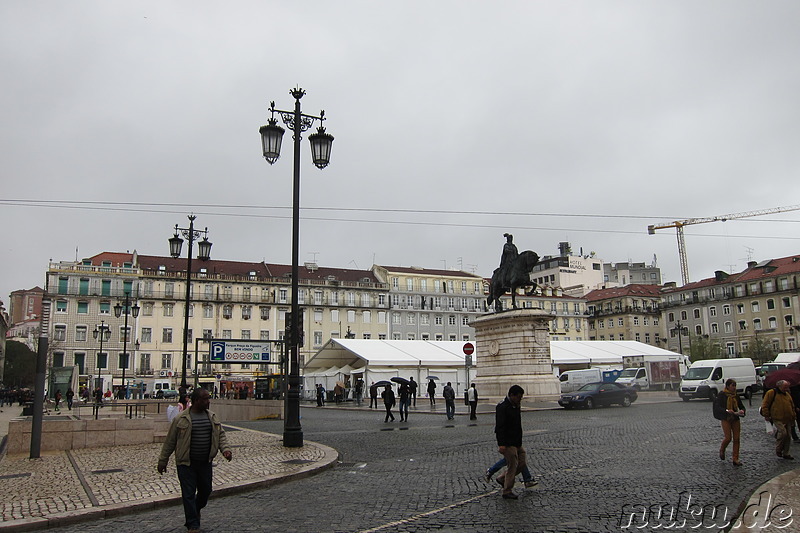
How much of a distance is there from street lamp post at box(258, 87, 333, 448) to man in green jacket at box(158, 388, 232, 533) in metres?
7.31

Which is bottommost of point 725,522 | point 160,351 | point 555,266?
point 725,522

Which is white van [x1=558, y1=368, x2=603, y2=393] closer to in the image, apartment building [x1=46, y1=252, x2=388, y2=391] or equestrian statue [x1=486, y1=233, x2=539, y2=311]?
equestrian statue [x1=486, y1=233, x2=539, y2=311]

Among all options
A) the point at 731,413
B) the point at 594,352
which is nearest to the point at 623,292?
the point at 594,352

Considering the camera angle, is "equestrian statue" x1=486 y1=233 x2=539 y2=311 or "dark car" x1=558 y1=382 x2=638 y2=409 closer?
"dark car" x1=558 y1=382 x2=638 y2=409

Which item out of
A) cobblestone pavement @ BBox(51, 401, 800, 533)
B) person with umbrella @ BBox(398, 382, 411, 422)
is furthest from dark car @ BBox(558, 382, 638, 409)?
cobblestone pavement @ BBox(51, 401, 800, 533)

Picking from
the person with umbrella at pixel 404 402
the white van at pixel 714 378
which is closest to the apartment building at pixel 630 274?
the white van at pixel 714 378

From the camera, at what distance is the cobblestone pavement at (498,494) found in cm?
783

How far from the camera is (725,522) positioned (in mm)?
7570

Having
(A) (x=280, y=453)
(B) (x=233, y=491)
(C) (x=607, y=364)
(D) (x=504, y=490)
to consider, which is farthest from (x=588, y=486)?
(C) (x=607, y=364)

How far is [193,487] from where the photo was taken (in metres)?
7.32

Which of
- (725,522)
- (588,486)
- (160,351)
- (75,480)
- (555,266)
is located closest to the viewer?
(725,522)

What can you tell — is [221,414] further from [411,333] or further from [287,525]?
[411,333]

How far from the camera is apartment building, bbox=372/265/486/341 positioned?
294ft

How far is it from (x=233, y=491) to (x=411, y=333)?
79.7 m
